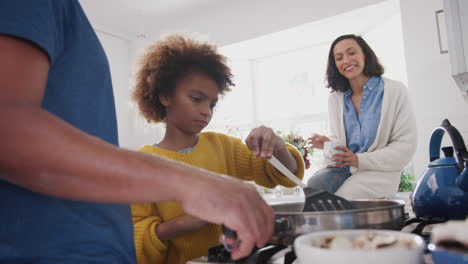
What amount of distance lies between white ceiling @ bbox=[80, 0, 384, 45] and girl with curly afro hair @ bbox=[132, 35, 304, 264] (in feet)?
7.14

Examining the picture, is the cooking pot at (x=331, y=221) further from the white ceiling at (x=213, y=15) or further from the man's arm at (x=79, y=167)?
the white ceiling at (x=213, y=15)

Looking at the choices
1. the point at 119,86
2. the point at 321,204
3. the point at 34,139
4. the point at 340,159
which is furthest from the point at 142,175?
the point at 119,86

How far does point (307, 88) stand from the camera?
12.6 feet

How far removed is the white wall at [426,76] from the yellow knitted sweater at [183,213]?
175 cm

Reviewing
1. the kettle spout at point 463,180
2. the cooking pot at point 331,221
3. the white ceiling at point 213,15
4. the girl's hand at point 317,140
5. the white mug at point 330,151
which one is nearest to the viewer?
the cooking pot at point 331,221

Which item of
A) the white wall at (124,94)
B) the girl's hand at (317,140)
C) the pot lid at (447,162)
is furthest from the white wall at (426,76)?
the white wall at (124,94)

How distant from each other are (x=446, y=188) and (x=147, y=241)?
0.65 meters

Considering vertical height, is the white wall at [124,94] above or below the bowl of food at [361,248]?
above

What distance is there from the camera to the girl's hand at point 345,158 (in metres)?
1.58

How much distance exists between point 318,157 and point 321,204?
3.06 metres

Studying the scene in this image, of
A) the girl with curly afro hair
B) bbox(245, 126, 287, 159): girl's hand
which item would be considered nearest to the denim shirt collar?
the girl with curly afro hair

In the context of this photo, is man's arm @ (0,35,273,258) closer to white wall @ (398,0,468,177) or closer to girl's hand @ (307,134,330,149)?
girl's hand @ (307,134,330,149)

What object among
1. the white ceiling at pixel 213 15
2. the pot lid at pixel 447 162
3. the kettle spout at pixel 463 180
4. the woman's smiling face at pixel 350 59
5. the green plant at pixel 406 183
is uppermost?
the white ceiling at pixel 213 15

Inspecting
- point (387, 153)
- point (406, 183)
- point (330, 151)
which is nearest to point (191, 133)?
point (330, 151)
